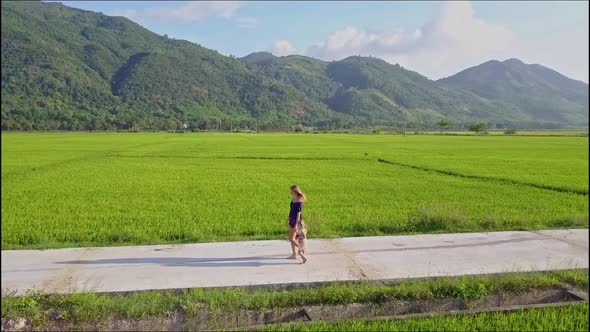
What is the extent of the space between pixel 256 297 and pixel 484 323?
2548 mm

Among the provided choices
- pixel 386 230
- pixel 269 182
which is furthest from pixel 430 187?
pixel 386 230

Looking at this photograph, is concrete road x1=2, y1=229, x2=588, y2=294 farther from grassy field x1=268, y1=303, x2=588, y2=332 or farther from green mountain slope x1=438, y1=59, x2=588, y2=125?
green mountain slope x1=438, y1=59, x2=588, y2=125

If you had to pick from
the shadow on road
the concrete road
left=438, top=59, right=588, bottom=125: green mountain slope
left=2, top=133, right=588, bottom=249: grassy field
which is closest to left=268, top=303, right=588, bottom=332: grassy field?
the concrete road

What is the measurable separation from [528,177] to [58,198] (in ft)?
62.5

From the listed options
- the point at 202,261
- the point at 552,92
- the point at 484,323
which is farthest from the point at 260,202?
the point at 552,92

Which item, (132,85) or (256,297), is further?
(132,85)

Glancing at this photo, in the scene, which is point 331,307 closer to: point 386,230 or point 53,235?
point 386,230

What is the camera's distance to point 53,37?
515ft

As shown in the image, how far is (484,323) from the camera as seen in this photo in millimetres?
5328

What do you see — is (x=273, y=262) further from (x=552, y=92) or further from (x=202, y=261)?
(x=552, y=92)

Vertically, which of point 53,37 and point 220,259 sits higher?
point 53,37

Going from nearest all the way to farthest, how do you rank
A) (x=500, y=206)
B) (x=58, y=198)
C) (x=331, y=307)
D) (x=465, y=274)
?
(x=331, y=307) < (x=465, y=274) < (x=500, y=206) < (x=58, y=198)

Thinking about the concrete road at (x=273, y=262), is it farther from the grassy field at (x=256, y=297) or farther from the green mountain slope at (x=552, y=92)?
the green mountain slope at (x=552, y=92)

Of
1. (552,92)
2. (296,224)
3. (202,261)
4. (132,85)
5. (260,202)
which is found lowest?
(260,202)
